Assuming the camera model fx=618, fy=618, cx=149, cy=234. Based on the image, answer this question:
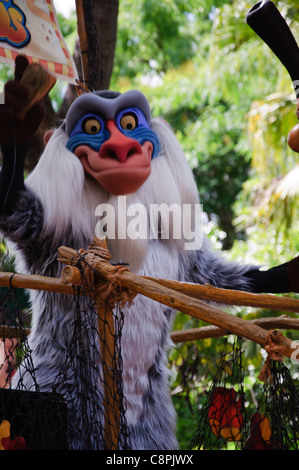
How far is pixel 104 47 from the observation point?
2.75m

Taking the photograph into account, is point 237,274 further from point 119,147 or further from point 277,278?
point 119,147

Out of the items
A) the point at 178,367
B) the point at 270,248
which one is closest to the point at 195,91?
the point at 270,248

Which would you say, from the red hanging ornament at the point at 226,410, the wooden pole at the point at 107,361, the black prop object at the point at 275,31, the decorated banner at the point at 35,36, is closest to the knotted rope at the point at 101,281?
the wooden pole at the point at 107,361

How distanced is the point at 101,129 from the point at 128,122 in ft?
0.26

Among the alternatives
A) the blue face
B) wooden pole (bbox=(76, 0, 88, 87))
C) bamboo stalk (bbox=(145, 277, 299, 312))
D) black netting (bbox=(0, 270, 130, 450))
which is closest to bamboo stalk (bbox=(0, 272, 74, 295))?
black netting (bbox=(0, 270, 130, 450))

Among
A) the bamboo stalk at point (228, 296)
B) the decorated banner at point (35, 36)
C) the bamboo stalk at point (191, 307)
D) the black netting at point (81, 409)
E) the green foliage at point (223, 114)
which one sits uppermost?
the green foliage at point (223, 114)

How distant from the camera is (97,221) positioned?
1.64 meters

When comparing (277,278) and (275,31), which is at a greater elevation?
(275,31)

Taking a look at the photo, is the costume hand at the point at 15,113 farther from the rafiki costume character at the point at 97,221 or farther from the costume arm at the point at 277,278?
the costume arm at the point at 277,278

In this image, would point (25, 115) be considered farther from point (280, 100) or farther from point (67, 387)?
point (280, 100)

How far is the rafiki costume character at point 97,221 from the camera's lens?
157 centimetres

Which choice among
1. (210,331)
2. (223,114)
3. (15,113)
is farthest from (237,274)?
(223,114)

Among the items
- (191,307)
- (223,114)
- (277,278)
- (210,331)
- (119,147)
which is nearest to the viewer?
(191,307)

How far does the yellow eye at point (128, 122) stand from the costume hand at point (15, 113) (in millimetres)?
284
